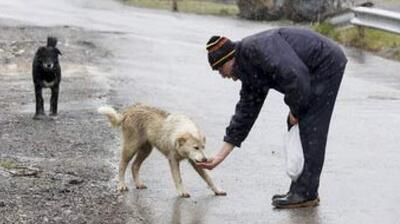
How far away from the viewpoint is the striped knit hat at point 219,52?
22.7 ft

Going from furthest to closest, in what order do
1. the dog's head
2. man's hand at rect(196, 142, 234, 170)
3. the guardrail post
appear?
the guardrail post, the dog's head, man's hand at rect(196, 142, 234, 170)

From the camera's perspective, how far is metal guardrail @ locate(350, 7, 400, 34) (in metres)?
17.3

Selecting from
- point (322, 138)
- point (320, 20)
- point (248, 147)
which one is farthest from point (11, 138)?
point (320, 20)

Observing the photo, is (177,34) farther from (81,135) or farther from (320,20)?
(81,135)

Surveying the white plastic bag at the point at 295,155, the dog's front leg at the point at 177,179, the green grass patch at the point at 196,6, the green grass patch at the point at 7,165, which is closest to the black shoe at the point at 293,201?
the white plastic bag at the point at 295,155

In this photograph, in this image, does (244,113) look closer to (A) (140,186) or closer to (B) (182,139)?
(B) (182,139)

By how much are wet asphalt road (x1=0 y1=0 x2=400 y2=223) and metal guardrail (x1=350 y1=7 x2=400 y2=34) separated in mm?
668

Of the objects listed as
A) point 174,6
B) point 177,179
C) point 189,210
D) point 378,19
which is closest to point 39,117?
point 177,179

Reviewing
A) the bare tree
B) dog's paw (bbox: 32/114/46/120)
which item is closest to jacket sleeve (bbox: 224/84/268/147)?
dog's paw (bbox: 32/114/46/120)

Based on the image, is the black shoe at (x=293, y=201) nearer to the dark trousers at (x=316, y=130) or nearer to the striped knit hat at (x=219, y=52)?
the dark trousers at (x=316, y=130)

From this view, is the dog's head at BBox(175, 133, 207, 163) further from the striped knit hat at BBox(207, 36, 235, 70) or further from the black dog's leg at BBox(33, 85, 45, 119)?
the black dog's leg at BBox(33, 85, 45, 119)

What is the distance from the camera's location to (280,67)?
682 cm

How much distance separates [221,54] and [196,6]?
22736 millimetres

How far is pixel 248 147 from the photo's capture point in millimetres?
9945
